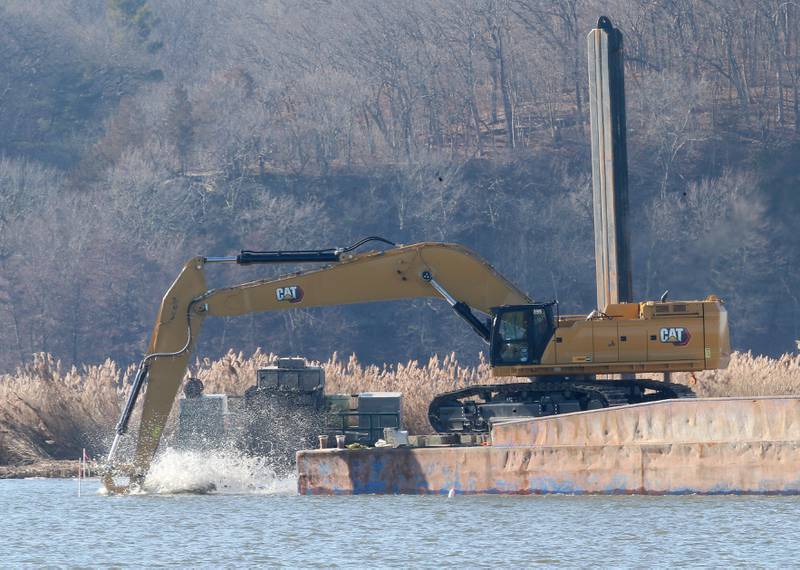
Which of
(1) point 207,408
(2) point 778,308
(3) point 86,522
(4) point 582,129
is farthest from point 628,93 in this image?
(3) point 86,522

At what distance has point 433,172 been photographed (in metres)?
81.2

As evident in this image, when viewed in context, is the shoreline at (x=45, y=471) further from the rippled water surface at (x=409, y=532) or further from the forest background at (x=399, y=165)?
the forest background at (x=399, y=165)

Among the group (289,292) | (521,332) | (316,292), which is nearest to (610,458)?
(521,332)

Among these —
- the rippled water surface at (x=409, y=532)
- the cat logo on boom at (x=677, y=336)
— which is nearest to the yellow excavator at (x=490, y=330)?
the cat logo on boom at (x=677, y=336)

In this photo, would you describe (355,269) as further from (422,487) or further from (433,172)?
(433,172)

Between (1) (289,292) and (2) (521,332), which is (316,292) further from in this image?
(2) (521,332)

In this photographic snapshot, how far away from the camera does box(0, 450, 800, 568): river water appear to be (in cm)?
2317

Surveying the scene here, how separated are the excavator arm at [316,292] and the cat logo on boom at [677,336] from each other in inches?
110

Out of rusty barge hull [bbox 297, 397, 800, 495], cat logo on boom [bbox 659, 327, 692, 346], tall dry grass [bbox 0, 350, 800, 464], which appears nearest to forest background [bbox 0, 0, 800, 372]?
tall dry grass [bbox 0, 350, 800, 464]

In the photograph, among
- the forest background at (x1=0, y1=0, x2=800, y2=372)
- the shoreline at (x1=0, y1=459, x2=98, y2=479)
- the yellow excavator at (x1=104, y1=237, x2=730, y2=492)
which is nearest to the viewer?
the yellow excavator at (x1=104, y1=237, x2=730, y2=492)

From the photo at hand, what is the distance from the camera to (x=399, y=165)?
8325 centimetres

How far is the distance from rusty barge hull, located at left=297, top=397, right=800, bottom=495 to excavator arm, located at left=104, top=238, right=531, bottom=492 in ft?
9.97

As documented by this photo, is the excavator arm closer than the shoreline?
Yes

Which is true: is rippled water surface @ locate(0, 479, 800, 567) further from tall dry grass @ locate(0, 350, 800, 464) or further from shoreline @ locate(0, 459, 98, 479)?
tall dry grass @ locate(0, 350, 800, 464)
